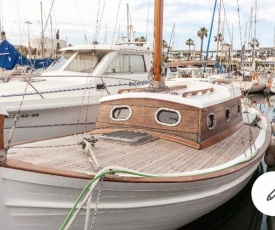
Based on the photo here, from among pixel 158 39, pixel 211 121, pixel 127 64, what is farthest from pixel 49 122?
pixel 211 121

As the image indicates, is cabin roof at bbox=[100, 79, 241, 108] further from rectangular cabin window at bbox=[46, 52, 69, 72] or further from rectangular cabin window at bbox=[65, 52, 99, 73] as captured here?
rectangular cabin window at bbox=[46, 52, 69, 72]

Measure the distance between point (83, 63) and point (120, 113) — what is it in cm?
470

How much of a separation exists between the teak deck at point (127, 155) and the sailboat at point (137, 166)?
17 mm

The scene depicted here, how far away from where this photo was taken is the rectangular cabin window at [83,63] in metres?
12.1

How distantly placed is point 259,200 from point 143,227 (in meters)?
1.96

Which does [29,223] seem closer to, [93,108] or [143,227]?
[143,227]

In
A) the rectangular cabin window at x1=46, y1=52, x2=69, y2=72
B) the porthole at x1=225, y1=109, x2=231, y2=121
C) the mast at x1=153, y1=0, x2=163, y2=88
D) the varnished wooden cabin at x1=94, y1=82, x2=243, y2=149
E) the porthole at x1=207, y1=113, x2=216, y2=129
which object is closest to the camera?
the varnished wooden cabin at x1=94, y1=82, x2=243, y2=149

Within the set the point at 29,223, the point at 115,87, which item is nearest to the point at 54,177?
the point at 29,223

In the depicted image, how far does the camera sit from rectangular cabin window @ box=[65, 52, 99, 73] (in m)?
12.1

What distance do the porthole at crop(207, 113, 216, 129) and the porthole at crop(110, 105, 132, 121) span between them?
1842mm

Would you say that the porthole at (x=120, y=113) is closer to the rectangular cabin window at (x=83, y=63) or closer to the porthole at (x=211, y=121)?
the porthole at (x=211, y=121)

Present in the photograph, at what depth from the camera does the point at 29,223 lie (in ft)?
15.6

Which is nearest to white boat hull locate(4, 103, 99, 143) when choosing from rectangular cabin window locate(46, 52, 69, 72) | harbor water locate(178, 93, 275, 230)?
rectangular cabin window locate(46, 52, 69, 72)

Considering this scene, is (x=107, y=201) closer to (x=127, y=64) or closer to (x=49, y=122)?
(x=49, y=122)
